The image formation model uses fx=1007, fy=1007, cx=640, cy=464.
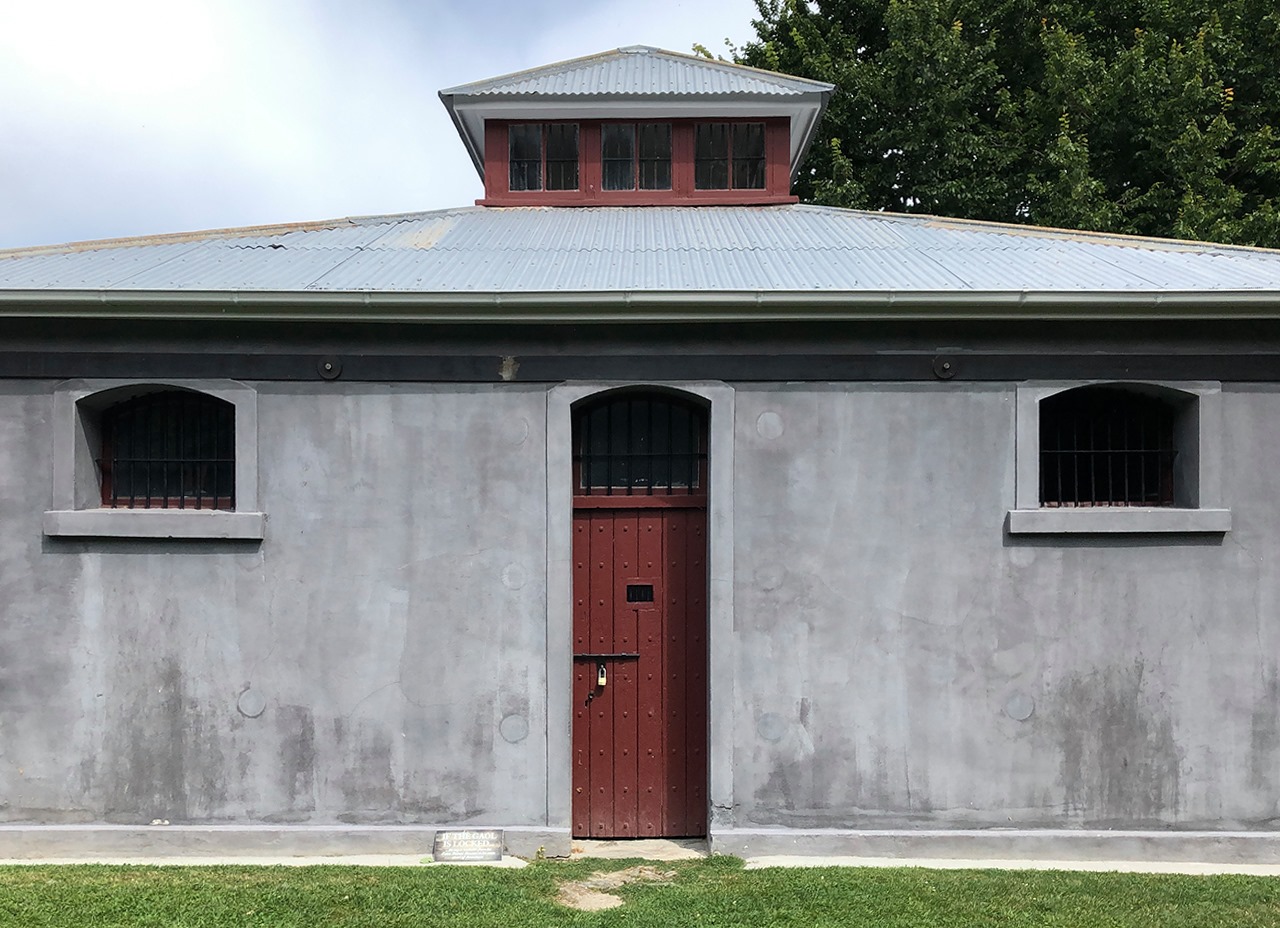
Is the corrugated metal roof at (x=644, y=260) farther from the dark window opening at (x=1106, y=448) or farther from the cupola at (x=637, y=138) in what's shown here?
the cupola at (x=637, y=138)

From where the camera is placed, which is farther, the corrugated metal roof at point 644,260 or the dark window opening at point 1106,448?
the dark window opening at point 1106,448

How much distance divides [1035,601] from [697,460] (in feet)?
8.14

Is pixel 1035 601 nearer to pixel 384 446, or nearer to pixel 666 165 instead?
pixel 384 446

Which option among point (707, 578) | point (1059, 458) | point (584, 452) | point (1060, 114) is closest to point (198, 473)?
point (584, 452)

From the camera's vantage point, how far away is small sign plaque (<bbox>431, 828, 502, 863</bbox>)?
259 inches

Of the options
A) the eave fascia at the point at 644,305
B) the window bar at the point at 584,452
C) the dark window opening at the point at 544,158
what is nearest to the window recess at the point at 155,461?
the eave fascia at the point at 644,305

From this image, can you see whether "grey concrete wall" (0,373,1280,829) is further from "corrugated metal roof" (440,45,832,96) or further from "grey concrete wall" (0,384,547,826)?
"corrugated metal roof" (440,45,832,96)

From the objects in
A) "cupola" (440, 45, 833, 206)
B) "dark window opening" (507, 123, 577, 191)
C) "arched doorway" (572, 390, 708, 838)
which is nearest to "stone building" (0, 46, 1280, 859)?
"arched doorway" (572, 390, 708, 838)

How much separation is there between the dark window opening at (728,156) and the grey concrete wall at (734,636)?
441 cm

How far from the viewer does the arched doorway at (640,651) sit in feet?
23.1

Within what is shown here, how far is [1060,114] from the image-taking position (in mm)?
16141

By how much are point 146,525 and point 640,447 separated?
3394mm

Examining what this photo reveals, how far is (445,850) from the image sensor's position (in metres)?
6.60

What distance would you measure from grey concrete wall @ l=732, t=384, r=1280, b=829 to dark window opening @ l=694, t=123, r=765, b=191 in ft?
14.5
